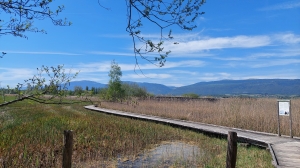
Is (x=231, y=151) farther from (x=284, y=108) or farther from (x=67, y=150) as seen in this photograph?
(x=284, y=108)

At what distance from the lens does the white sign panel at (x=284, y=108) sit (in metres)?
8.65

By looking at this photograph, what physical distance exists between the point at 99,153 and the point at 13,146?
2.19 meters

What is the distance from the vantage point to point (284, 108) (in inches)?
345

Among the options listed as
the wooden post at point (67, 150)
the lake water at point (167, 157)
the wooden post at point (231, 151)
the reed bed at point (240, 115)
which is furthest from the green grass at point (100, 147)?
the wooden post at point (231, 151)

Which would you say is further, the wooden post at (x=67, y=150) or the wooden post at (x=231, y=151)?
the wooden post at (x=231, y=151)

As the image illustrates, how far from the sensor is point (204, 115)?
14.7m

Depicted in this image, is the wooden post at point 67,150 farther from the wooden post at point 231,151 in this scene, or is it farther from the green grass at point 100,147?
the wooden post at point 231,151

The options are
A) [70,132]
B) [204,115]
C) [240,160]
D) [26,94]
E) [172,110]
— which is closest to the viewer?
[26,94]

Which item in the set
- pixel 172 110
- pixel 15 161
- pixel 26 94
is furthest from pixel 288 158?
pixel 172 110

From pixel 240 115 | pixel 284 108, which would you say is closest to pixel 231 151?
pixel 284 108

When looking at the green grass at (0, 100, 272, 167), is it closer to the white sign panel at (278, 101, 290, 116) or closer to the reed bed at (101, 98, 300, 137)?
the reed bed at (101, 98, 300, 137)

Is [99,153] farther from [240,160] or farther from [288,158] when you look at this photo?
[288,158]

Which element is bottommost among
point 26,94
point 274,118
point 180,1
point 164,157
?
point 164,157

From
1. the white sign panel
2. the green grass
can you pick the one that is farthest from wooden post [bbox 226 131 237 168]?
the white sign panel
